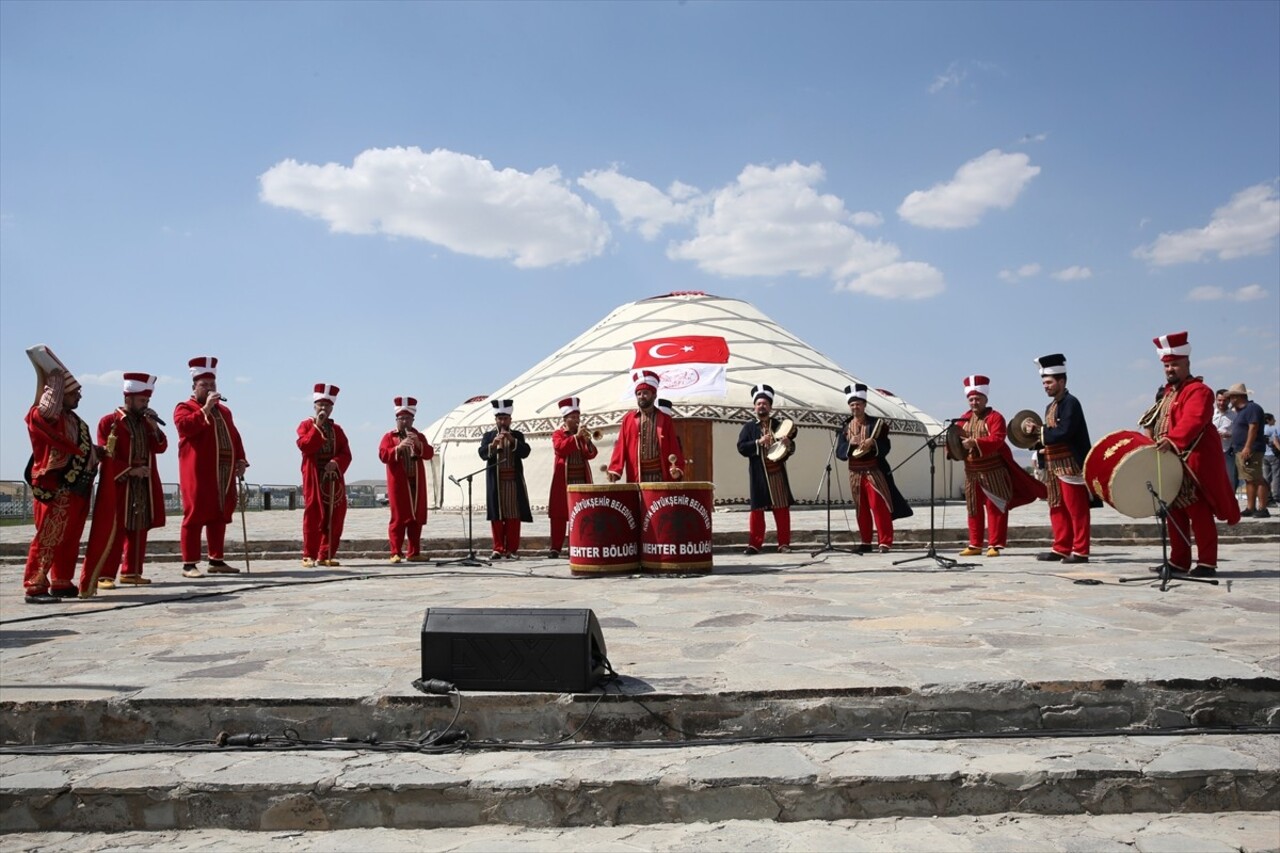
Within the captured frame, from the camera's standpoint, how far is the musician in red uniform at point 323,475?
891 cm

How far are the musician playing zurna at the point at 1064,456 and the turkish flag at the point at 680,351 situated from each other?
36.8 ft

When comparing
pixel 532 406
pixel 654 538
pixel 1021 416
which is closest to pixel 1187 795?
pixel 654 538

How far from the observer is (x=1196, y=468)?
6.07 metres

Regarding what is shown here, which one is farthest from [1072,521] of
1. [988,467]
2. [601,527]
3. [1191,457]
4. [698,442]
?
[698,442]

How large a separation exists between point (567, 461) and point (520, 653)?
19.8 feet

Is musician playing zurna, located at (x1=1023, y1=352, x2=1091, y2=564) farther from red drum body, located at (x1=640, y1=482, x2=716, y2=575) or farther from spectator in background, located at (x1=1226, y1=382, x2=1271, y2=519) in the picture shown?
spectator in background, located at (x1=1226, y1=382, x2=1271, y2=519)

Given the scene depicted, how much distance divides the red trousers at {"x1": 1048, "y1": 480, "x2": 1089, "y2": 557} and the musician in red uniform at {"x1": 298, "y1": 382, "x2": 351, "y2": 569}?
6339mm

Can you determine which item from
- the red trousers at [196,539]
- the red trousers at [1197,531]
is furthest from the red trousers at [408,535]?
the red trousers at [1197,531]

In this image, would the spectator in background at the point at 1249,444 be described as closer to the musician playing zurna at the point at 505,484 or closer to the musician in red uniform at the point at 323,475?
the musician playing zurna at the point at 505,484

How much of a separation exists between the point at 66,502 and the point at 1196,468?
7.15 metres

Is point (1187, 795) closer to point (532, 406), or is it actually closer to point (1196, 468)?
point (1196, 468)

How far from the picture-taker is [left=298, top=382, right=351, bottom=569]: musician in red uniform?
891 centimetres

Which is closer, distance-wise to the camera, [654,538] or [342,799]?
[342,799]

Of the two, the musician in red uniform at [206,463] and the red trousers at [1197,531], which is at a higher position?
the musician in red uniform at [206,463]
